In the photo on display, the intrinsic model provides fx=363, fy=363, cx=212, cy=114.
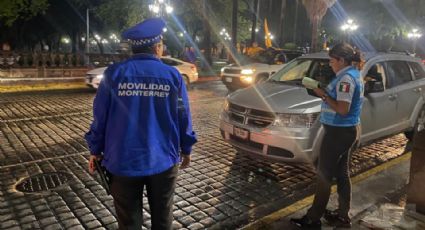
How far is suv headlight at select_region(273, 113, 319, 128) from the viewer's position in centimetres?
505

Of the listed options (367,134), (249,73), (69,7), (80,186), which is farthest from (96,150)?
(69,7)

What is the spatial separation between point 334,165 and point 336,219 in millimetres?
713

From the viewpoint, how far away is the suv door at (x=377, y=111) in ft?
18.6

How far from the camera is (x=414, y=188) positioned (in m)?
4.33

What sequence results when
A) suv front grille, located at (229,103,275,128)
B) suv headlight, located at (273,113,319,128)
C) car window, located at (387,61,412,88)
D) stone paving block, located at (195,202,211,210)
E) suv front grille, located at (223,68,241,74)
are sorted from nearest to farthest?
stone paving block, located at (195,202,211,210)
suv headlight, located at (273,113,319,128)
suv front grille, located at (229,103,275,128)
car window, located at (387,61,412,88)
suv front grille, located at (223,68,241,74)

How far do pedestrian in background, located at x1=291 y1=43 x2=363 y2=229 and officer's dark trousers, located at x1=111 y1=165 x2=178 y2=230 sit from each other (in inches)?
71.0

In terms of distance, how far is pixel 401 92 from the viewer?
21.0 feet

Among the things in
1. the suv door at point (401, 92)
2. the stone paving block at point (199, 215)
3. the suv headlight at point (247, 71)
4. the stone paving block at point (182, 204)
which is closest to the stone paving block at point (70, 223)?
the stone paving block at point (182, 204)

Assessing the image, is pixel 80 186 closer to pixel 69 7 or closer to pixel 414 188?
pixel 414 188

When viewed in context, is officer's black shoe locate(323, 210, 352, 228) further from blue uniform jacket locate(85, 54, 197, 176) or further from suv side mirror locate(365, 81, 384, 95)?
blue uniform jacket locate(85, 54, 197, 176)

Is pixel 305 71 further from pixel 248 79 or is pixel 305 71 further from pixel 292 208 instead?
pixel 248 79

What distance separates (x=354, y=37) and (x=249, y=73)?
3231cm

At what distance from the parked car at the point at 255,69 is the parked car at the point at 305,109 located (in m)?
7.30

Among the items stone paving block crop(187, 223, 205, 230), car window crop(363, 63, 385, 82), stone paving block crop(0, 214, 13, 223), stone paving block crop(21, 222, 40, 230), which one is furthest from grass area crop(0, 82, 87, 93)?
car window crop(363, 63, 385, 82)
